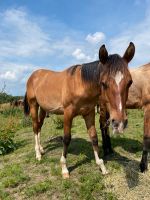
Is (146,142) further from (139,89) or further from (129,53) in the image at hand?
(129,53)

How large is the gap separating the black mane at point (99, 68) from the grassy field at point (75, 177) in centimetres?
202

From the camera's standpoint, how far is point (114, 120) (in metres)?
4.75

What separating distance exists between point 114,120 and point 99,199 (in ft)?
5.65

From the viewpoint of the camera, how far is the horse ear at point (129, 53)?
5109mm

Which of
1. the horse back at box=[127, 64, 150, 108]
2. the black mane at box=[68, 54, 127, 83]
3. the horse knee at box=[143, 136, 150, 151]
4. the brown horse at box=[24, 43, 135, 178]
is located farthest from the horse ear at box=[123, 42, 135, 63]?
the horse back at box=[127, 64, 150, 108]

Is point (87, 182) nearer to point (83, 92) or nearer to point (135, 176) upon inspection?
point (135, 176)

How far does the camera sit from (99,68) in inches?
220

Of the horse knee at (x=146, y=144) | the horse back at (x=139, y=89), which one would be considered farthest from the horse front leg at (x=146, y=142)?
the horse back at (x=139, y=89)

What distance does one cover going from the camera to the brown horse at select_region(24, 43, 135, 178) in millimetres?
4844

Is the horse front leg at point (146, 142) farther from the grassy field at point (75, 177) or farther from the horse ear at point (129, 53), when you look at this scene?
the horse ear at point (129, 53)

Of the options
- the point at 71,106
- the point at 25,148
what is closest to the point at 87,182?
the point at 71,106

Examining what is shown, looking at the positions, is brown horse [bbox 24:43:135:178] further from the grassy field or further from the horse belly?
the grassy field

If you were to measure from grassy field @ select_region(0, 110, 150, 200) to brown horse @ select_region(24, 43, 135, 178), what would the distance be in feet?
1.00

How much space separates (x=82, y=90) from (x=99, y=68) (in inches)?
27.5
